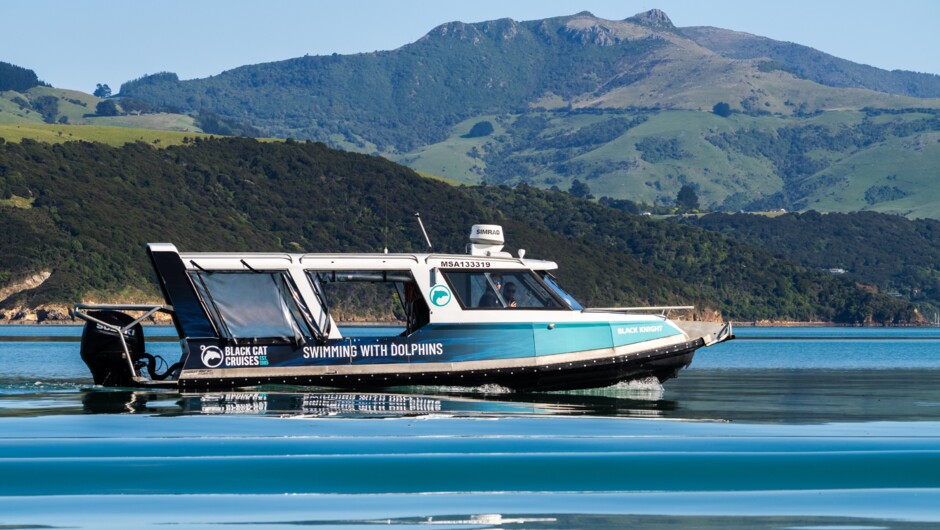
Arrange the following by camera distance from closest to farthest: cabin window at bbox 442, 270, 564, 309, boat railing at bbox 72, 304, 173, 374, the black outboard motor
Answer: boat railing at bbox 72, 304, 173, 374 → the black outboard motor → cabin window at bbox 442, 270, 564, 309

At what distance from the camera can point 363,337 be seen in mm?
24156

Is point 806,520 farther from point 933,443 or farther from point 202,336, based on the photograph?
point 202,336

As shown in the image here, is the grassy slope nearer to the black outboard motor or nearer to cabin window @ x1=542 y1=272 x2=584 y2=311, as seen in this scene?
the black outboard motor

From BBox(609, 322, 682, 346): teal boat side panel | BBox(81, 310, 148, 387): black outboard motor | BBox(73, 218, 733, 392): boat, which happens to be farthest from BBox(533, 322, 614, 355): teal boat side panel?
BBox(81, 310, 148, 387): black outboard motor

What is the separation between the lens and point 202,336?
23.7 metres

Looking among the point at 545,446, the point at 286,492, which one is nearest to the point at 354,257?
the point at 545,446

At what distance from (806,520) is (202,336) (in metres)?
13.1

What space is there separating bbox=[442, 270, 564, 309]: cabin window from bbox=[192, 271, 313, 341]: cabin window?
2534 millimetres

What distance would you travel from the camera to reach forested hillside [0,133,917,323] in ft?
387

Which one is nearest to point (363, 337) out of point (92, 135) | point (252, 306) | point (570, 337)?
point (252, 306)

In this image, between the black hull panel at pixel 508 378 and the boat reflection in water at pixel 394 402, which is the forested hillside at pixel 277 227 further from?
the black hull panel at pixel 508 378

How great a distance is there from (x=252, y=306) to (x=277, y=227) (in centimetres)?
11442

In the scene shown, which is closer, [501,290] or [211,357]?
[211,357]

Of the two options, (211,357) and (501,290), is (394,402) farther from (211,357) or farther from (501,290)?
(211,357)
